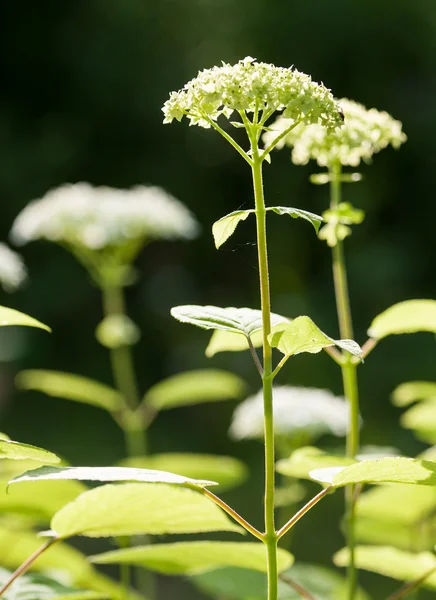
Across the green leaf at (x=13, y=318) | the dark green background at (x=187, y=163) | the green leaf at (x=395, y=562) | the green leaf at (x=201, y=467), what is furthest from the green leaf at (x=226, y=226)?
the dark green background at (x=187, y=163)

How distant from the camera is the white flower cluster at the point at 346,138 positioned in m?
0.71

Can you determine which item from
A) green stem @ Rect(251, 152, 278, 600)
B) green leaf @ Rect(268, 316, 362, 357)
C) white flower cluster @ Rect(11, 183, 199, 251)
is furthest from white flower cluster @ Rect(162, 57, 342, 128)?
white flower cluster @ Rect(11, 183, 199, 251)

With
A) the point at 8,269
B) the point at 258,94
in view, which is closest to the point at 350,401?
the point at 258,94

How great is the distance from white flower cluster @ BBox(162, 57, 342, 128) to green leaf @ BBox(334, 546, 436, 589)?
404 millimetres

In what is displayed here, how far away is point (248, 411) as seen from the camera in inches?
47.6

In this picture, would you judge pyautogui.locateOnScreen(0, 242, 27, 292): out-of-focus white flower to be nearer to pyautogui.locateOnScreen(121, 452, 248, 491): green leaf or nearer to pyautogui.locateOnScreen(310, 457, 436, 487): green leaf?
pyautogui.locateOnScreen(121, 452, 248, 491): green leaf

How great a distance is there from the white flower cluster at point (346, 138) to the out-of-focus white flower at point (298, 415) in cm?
45

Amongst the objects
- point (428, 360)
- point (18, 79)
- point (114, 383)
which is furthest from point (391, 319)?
point (18, 79)

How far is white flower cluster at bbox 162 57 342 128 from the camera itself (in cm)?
52

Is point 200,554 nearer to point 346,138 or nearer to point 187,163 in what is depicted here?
point 346,138

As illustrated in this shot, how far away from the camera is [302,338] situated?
19.7 inches

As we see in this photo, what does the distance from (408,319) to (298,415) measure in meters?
0.45

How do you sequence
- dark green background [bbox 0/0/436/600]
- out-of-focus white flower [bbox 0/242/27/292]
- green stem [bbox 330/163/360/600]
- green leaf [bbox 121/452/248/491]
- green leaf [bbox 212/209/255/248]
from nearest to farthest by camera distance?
green leaf [bbox 212/209/255/248] < green stem [bbox 330/163/360/600] < out-of-focus white flower [bbox 0/242/27/292] < green leaf [bbox 121/452/248/491] < dark green background [bbox 0/0/436/600]

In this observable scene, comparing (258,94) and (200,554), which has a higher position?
(258,94)
